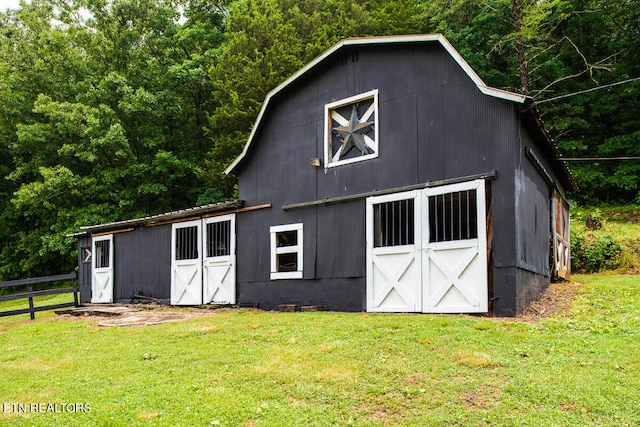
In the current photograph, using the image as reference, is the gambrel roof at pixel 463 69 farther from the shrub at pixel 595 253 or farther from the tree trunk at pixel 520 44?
the tree trunk at pixel 520 44

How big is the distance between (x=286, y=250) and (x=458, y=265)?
171 inches

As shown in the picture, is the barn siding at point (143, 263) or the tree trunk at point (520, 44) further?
the tree trunk at point (520, 44)

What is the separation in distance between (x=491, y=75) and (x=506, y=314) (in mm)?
19643

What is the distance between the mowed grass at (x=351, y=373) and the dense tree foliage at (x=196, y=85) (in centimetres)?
1496

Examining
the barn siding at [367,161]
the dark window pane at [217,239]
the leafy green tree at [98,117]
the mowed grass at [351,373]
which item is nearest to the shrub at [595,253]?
the mowed grass at [351,373]

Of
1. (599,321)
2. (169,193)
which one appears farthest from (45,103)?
(599,321)

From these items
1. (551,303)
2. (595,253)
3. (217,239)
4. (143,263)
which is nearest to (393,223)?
(551,303)

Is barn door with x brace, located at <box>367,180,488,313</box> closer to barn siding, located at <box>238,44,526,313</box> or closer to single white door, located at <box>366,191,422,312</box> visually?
single white door, located at <box>366,191,422,312</box>

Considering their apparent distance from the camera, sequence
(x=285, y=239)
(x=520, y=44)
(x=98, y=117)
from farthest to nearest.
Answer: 1. (x=98, y=117)
2. (x=520, y=44)
3. (x=285, y=239)

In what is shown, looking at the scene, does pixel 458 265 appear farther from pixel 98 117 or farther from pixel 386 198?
pixel 98 117

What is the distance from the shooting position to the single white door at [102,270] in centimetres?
1603

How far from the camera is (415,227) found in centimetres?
902

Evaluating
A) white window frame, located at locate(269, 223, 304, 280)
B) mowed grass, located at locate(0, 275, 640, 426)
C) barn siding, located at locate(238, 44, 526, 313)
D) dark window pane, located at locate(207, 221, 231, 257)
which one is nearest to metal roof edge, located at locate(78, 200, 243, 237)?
dark window pane, located at locate(207, 221, 231, 257)

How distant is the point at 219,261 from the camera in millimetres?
12672
